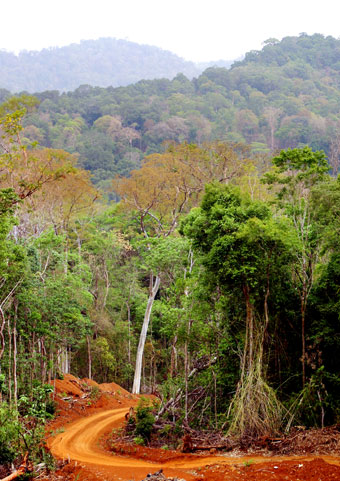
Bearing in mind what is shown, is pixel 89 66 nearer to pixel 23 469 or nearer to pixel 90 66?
pixel 90 66

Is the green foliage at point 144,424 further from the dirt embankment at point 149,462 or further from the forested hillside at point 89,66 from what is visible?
the forested hillside at point 89,66

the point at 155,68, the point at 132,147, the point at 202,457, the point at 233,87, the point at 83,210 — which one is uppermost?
the point at 155,68

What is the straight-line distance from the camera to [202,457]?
937 centimetres

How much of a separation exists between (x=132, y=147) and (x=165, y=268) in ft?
123

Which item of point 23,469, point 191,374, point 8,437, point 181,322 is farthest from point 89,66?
point 23,469

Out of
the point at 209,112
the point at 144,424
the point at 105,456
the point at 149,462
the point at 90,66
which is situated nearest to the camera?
the point at 149,462

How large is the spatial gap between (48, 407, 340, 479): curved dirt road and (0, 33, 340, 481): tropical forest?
0.07m

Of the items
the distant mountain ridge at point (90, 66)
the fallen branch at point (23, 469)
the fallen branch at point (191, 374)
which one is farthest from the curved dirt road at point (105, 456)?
the distant mountain ridge at point (90, 66)

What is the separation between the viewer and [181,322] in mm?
13016

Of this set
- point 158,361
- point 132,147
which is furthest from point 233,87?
point 158,361

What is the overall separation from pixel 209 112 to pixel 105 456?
5762cm

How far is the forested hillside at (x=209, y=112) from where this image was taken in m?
50.1

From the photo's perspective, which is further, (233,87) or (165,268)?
(233,87)

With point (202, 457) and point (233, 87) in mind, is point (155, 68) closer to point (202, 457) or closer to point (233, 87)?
point (233, 87)
